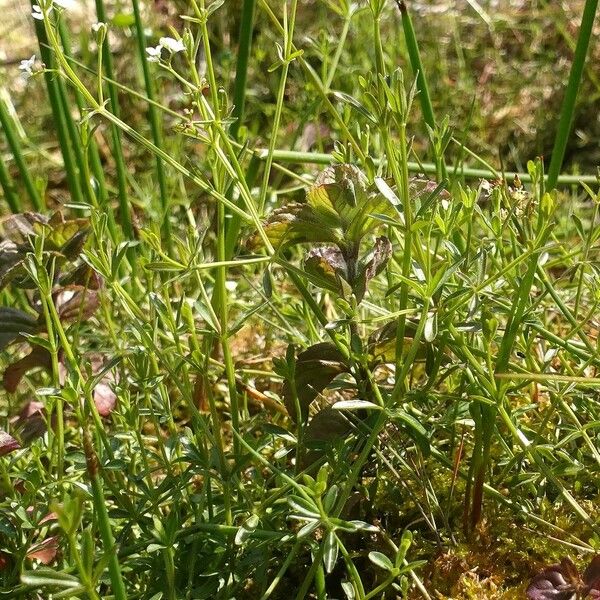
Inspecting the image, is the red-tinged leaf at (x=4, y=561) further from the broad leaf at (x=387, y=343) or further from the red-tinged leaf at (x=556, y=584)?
the red-tinged leaf at (x=556, y=584)

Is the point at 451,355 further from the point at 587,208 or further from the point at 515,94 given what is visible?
the point at 515,94

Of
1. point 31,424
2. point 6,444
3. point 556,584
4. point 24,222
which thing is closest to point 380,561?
point 556,584

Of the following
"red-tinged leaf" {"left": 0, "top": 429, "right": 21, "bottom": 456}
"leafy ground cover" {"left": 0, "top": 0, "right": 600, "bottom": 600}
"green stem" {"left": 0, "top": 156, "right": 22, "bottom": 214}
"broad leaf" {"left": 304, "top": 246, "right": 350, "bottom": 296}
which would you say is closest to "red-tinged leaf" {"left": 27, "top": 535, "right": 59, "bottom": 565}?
"leafy ground cover" {"left": 0, "top": 0, "right": 600, "bottom": 600}

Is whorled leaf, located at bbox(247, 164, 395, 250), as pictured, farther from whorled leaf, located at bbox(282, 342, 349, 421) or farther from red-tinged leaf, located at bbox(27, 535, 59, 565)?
red-tinged leaf, located at bbox(27, 535, 59, 565)

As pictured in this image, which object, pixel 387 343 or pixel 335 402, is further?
pixel 335 402

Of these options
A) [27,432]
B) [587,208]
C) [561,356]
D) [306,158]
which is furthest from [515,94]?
[27,432]

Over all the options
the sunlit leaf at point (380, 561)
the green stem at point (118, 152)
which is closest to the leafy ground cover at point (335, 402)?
the sunlit leaf at point (380, 561)

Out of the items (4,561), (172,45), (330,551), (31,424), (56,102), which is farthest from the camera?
(56,102)

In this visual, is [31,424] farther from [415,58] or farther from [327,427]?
[415,58]
